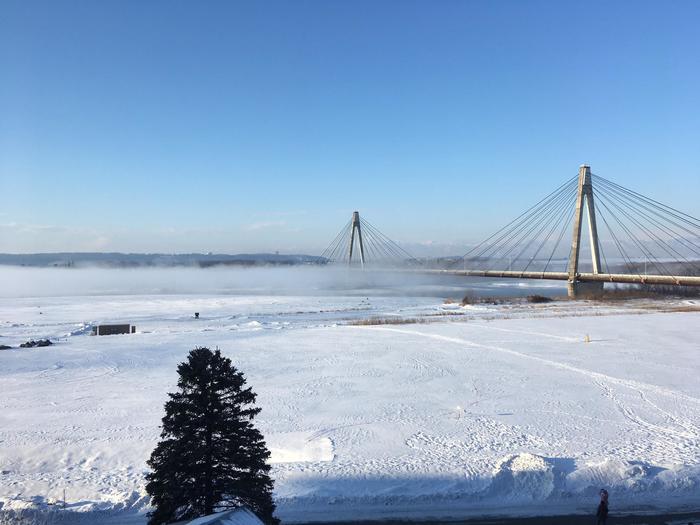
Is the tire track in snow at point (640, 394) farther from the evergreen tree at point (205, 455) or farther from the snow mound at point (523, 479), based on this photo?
the evergreen tree at point (205, 455)

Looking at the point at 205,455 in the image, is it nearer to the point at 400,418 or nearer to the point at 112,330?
the point at 400,418

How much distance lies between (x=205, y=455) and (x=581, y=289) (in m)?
48.1

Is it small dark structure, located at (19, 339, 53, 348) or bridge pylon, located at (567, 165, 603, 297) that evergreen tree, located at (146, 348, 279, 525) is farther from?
bridge pylon, located at (567, 165, 603, 297)

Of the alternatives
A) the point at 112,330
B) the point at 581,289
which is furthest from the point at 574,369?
the point at 581,289

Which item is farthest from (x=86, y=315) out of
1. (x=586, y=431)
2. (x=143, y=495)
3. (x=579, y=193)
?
(x=579, y=193)

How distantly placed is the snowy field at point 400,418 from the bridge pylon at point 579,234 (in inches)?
687

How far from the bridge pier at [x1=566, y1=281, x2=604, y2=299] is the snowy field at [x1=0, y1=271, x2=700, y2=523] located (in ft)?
60.7

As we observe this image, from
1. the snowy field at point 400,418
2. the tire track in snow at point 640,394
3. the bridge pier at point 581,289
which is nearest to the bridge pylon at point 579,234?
the bridge pier at point 581,289

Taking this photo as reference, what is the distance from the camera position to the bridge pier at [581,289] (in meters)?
47.7

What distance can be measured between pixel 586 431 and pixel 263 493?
8.99 meters

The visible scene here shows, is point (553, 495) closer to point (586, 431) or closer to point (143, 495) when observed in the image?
point (586, 431)

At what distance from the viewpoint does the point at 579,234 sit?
47.0 meters

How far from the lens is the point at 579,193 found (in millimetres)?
47062

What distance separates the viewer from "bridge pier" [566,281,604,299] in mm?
47706
